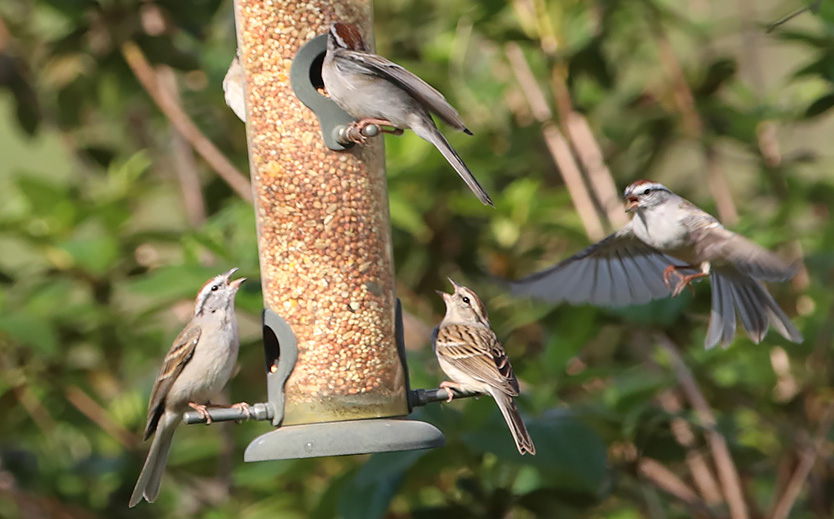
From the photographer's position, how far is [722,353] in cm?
559

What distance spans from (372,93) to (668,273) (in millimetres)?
1618

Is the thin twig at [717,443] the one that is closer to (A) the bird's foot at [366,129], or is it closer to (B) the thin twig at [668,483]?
(B) the thin twig at [668,483]

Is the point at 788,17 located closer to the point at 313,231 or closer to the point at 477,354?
the point at 477,354

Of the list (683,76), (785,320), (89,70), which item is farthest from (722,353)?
(89,70)

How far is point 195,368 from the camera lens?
14.9 ft

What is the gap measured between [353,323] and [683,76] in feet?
9.14

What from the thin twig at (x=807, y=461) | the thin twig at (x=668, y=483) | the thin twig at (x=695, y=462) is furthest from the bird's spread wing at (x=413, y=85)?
the thin twig at (x=807, y=461)

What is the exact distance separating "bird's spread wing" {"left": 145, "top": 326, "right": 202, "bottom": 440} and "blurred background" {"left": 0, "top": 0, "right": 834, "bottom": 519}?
227 mm

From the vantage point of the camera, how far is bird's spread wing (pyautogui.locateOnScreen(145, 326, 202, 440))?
15.1ft

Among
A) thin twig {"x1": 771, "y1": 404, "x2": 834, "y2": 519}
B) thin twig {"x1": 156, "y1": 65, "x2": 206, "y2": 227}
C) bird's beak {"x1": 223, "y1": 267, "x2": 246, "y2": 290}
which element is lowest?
thin twig {"x1": 771, "y1": 404, "x2": 834, "y2": 519}

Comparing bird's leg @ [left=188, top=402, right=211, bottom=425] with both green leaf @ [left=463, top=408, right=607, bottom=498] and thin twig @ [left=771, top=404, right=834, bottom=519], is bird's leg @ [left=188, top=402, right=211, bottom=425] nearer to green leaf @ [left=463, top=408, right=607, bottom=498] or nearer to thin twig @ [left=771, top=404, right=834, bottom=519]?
green leaf @ [left=463, top=408, right=607, bottom=498]

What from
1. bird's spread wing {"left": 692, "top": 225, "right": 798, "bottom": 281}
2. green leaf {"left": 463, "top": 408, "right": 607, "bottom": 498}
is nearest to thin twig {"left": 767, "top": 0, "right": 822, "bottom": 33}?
bird's spread wing {"left": 692, "top": 225, "right": 798, "bottom": 281}

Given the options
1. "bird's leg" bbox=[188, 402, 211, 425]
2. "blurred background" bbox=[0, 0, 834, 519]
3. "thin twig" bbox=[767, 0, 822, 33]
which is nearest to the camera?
"thin twig" bbox=[767, 0, 822, 33]

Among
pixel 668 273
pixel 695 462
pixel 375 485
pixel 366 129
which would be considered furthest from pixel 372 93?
pixel 695 462
